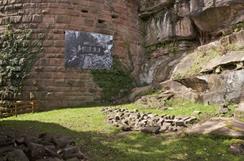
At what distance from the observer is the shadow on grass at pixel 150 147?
6.65 metres

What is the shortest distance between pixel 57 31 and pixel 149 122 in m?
7.22

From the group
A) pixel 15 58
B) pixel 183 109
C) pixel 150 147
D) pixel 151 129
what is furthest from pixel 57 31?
pixel 150 147

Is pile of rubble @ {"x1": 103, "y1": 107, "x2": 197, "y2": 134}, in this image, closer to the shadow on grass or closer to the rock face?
the shadow on grass

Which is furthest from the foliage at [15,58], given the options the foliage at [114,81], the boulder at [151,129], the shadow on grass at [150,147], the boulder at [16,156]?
the boulder at [16,156]

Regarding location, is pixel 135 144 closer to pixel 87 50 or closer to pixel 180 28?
pixel 87 50

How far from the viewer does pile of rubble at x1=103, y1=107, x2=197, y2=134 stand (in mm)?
8453

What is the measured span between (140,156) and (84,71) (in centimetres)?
856

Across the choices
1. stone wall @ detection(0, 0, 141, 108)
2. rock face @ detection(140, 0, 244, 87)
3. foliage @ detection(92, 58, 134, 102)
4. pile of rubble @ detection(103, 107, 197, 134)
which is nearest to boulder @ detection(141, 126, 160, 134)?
pile of rubble @ detection(103, 107, 197, 134)

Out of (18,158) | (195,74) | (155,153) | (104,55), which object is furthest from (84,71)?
(18,158)

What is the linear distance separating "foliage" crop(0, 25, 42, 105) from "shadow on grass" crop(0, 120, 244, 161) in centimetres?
653

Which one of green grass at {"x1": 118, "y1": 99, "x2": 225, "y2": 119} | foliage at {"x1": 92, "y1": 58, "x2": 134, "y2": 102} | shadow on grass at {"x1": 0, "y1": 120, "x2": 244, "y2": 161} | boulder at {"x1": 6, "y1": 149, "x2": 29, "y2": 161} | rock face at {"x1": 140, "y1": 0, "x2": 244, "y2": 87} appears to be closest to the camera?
boulder at {"x1": 6, "y1": 149, "x2": 29, "y2": 161}

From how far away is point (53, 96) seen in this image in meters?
14.3

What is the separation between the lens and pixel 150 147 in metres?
7.36

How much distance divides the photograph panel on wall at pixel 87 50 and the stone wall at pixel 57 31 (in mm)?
227
